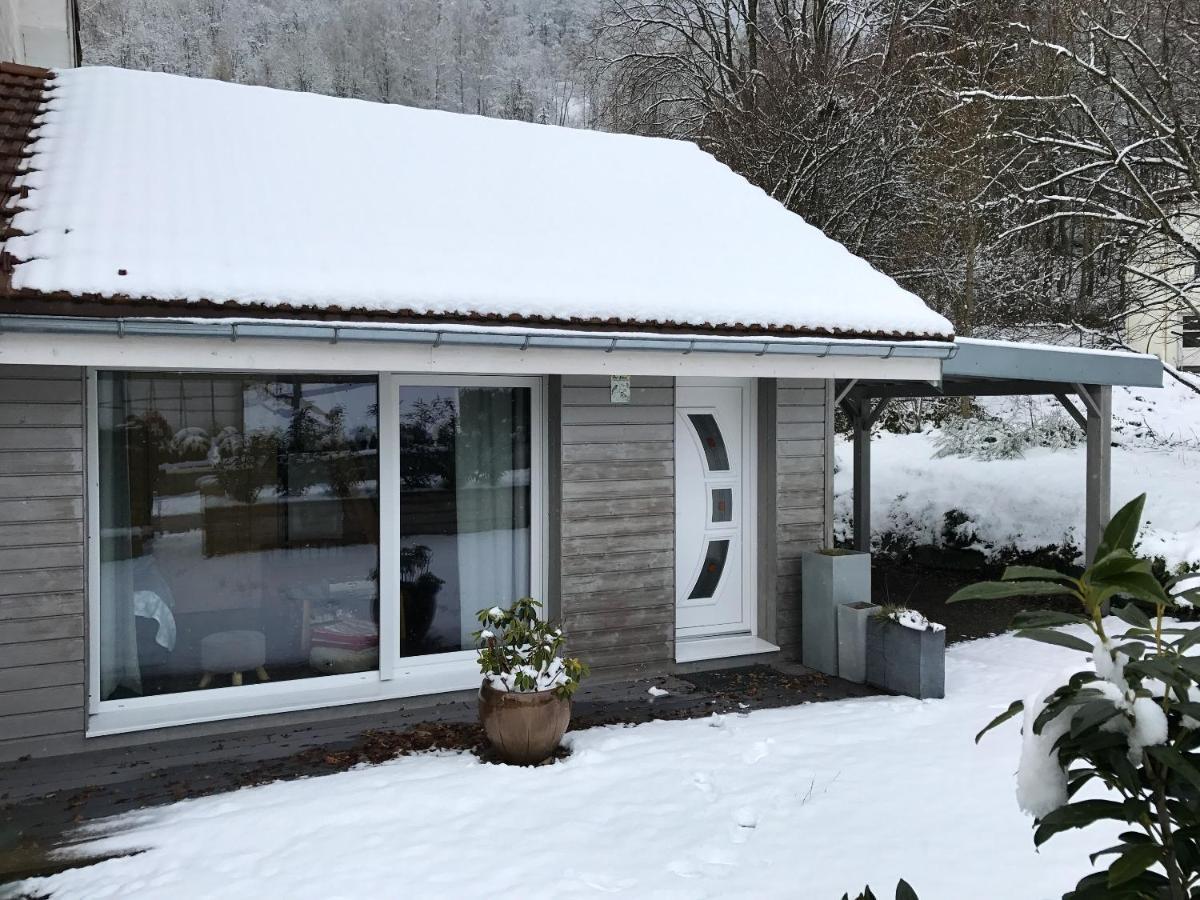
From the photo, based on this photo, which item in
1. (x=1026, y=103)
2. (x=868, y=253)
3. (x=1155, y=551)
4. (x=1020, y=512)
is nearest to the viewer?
(x=1155, y=551)

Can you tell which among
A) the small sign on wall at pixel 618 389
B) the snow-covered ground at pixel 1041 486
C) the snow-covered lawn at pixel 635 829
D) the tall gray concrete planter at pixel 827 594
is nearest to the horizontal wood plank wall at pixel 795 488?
the tall gray concrete planter at pixel 827 594

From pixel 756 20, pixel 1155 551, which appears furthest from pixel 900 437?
pixel 756 20

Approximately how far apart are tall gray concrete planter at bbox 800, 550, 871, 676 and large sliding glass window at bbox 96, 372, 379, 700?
9.63 feet

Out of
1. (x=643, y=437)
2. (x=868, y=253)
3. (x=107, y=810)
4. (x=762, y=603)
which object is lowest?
(x=107, y=810)

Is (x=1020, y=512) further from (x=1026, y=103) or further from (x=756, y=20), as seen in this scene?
(x=756, y=20)

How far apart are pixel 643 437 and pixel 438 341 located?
2.06m

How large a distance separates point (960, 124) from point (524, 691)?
534 inches

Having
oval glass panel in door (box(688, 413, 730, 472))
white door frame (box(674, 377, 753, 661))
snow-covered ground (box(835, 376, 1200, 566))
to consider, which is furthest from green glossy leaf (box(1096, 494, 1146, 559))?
snow-covered ground (box(835, 376, 1200, 566))

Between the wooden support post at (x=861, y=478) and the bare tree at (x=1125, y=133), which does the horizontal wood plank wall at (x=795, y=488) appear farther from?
the bare tree at (x=1125, y=133)

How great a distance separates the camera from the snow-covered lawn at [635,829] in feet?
12.2

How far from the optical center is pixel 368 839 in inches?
161

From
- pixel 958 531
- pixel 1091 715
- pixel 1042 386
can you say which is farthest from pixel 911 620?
pixel 958 531

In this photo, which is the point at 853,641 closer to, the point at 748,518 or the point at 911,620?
the point at 911,620

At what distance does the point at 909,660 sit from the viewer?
6.27m
